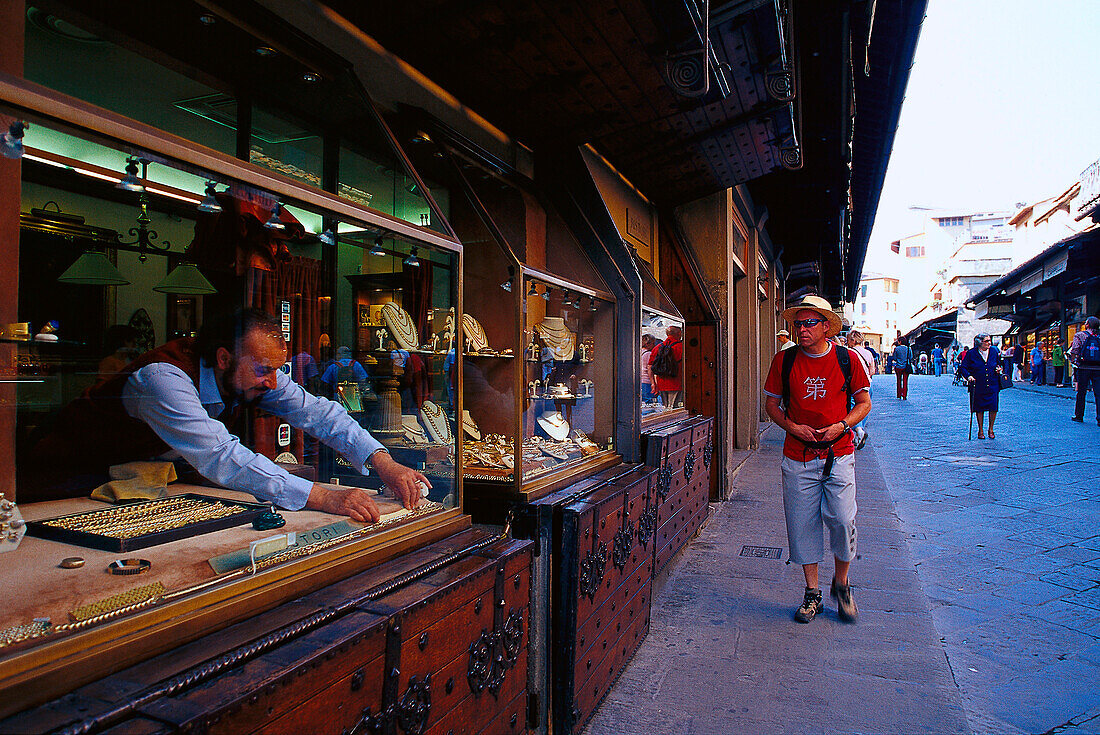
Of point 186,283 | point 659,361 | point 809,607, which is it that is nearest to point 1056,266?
point 659,361

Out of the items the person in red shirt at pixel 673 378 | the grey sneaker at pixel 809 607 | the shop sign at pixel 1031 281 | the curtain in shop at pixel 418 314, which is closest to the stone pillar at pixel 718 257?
the person in red shirt at pixel 673 378

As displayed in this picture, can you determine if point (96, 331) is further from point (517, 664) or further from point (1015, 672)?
point (1015, 672)

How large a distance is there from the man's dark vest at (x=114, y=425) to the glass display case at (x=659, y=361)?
2.56m

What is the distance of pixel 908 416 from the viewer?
1523 cm

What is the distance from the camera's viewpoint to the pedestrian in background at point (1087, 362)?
11688mm

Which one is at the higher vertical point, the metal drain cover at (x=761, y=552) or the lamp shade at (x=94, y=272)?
the lamp shade at (x=94, y=272)

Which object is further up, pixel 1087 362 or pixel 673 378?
pixel 1087 362

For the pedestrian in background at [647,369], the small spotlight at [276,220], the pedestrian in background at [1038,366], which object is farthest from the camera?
the pedestrian in background at [1038,366]

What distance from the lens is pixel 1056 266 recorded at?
16.7 m

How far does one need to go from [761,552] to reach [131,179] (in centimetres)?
461

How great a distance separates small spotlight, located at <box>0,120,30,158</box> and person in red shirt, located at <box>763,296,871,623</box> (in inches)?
129

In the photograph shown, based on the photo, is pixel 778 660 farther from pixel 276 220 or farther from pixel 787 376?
pixel 276 220

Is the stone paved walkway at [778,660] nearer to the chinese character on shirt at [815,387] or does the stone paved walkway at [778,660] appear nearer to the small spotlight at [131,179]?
the chinese character on shirt at [815,387]

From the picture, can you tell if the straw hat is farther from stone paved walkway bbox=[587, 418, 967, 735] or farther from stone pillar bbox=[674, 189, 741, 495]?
stone pillar bbox=[674, 189, 741, 495]
